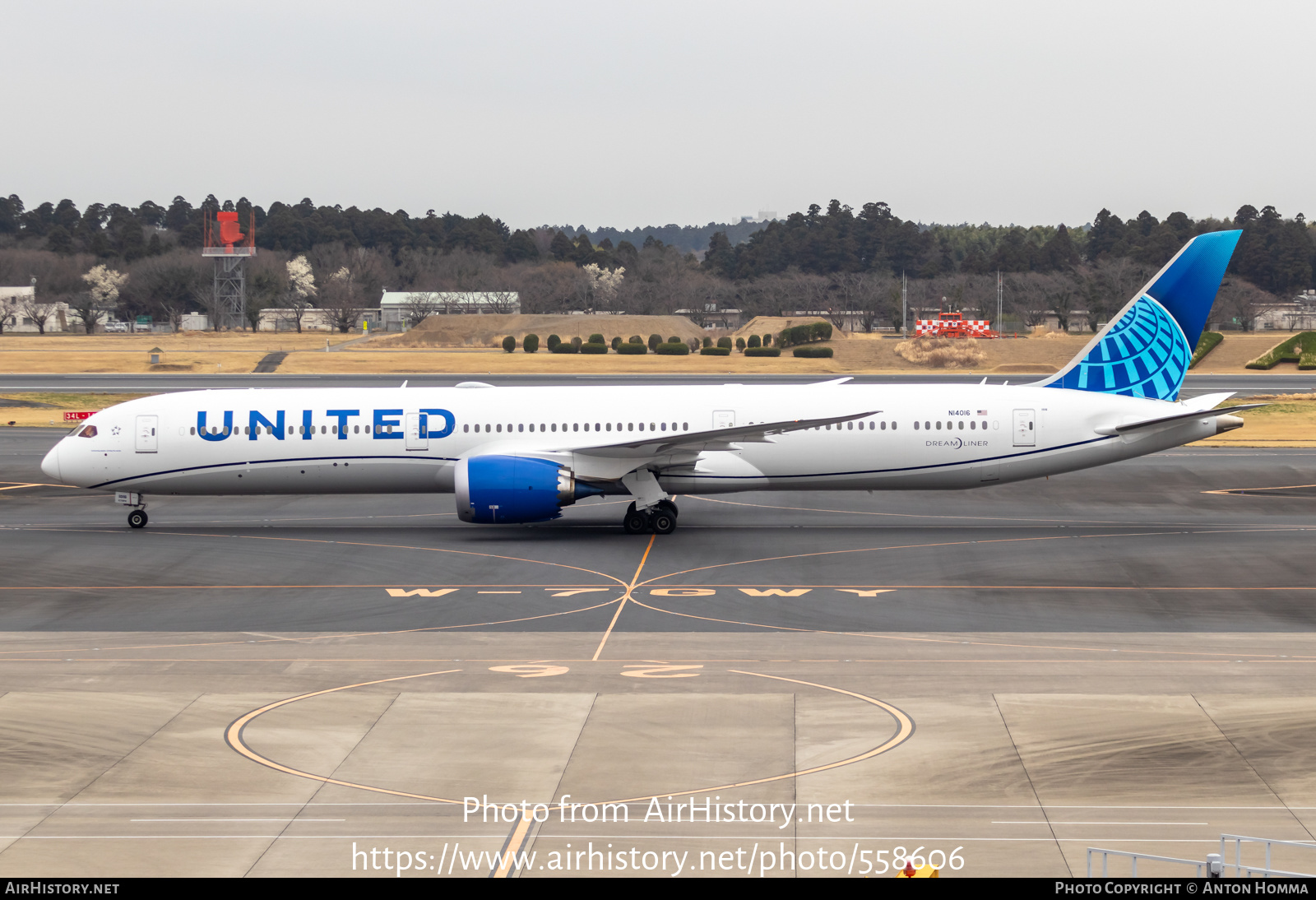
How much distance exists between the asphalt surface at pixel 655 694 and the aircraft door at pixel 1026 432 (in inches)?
110

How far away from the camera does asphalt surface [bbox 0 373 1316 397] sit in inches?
3452

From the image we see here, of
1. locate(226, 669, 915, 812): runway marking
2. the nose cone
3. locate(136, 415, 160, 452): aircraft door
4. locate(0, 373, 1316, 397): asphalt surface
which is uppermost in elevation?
locate(136, 415, 160, 452): aircraft door

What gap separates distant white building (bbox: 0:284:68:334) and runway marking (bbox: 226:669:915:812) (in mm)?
155817

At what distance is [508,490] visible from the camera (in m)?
35.9

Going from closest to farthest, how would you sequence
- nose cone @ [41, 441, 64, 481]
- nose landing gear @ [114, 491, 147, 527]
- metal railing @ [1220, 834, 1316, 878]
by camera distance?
metal railing @ [1220, 834, 1316, 878], nose cone @ [41, 441, 64, 481], nose landing gear @ [114, 491, 147, 527]

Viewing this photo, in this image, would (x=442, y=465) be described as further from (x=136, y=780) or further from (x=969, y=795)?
(x=969, y=795)

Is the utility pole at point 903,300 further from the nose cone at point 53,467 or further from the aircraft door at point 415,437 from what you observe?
the nose cone at point 53,467

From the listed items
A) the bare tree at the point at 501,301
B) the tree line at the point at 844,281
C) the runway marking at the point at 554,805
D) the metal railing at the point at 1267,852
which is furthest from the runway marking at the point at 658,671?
the bare tree at the point at 501,301

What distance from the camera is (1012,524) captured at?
3972 centimetres

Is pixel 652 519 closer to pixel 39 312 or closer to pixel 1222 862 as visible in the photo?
pixel 1222 862

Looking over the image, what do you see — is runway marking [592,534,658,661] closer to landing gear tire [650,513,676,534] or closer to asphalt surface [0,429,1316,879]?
asphalt surface [0,429,1316,879]

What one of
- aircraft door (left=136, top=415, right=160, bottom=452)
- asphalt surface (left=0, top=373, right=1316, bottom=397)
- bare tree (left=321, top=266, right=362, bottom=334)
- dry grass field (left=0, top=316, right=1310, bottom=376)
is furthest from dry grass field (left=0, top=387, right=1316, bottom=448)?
bare tree (left=321, top=266, right=362, bottom=334)

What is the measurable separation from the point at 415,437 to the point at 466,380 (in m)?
52.0

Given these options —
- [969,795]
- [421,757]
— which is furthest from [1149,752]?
[421,757]
